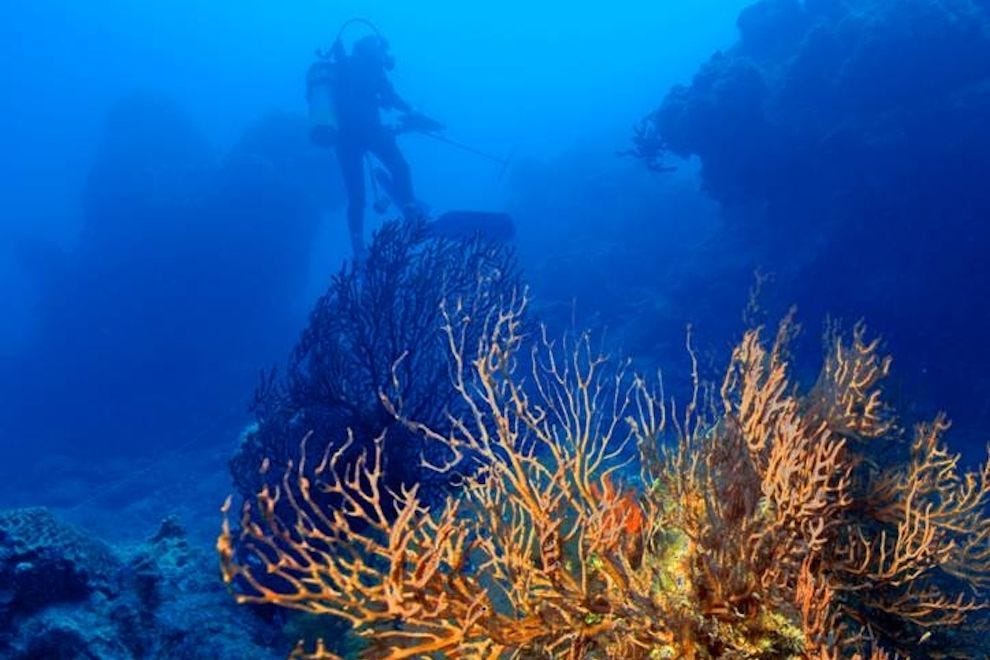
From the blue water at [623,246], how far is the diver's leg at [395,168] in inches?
173

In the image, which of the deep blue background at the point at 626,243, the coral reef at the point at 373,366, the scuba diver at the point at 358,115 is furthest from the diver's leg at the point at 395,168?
the coral reef at the point at 373,366

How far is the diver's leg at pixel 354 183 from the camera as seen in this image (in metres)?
18.9

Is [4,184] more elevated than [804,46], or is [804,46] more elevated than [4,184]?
[4,184]

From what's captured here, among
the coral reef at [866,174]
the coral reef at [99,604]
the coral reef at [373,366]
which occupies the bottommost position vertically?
the coral reef at [99,604]

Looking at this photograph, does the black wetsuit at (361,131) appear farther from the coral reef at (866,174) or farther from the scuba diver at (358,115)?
the coral reef at (866,174)

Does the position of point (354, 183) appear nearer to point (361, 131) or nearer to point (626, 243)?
point (361, 131)

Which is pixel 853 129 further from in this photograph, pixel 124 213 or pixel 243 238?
pixel 124 213

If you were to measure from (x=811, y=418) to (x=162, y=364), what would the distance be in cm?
2515

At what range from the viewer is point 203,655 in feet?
16.5

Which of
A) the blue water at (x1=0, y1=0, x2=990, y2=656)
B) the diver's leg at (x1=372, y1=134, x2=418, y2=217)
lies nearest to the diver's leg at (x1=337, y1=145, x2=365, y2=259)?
the diver's leg at (x1=372, y1=134, x2=418, y2=217)

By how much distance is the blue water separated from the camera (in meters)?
12.5

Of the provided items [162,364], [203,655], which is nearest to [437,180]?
[162,364]

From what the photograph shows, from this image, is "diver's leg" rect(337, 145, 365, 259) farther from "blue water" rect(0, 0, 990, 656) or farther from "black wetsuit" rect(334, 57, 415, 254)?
"blue water" rect(0, 0, 990, 656)

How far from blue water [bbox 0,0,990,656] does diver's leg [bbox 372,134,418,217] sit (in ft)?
14.4
